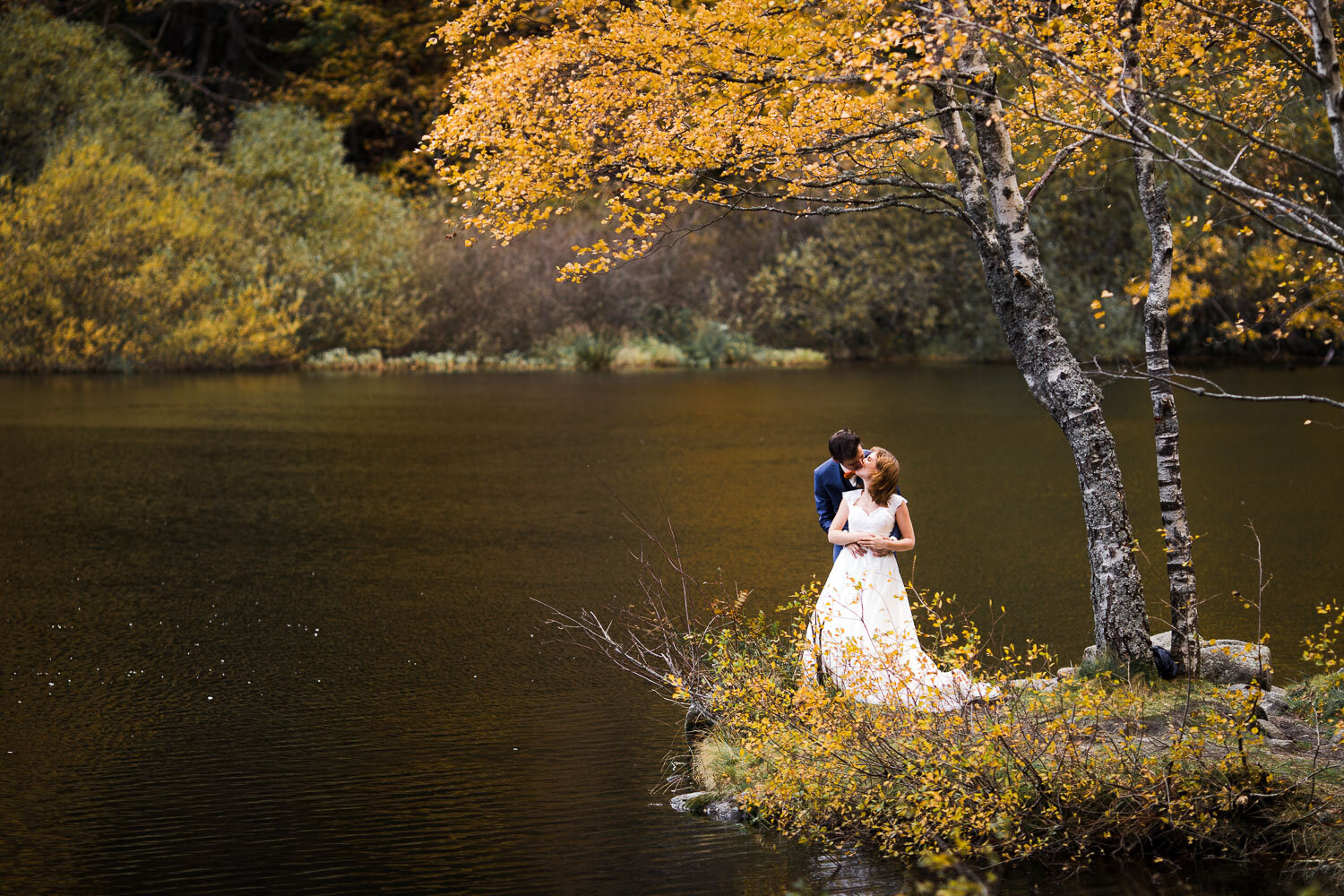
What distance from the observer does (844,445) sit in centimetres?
842

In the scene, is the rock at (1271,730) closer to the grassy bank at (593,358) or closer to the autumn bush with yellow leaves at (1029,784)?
the autumn bush with yellow leaves at (1029,784)

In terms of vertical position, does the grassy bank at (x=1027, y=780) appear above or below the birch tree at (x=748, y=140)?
below

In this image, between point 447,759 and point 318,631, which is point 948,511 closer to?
point 318,631

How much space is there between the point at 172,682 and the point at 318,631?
1.60 metres

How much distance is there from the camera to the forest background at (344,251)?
3994 centimetres

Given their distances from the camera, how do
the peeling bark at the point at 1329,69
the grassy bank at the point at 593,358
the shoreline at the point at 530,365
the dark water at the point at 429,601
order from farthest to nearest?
the grassy bank at the point at 593,358, the shoreline at the point at 530,365, the dark water at the point at 429,601, the peeling bark at the point at 1329,69

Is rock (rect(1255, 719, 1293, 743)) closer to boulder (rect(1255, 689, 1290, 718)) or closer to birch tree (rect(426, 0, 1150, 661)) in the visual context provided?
boulder (rect(1255, 689, 1290, 718))

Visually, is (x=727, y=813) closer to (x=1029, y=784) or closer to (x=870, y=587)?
(x=1029, y=784)

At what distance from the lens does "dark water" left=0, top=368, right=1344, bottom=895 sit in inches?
255

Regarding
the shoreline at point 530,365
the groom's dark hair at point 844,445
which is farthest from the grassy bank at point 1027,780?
the shoreline at point 530,365

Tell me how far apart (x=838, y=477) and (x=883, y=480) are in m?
0.76

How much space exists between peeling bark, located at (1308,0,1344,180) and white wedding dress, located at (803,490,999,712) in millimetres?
3219

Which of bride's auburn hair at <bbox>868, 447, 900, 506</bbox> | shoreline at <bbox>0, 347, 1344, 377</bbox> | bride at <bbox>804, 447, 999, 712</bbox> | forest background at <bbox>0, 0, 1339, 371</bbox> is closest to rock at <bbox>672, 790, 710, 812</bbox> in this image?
bride at <bbox>804, 447, 999, 712</bbox>

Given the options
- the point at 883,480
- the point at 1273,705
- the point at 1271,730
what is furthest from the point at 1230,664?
the point at 883,480
